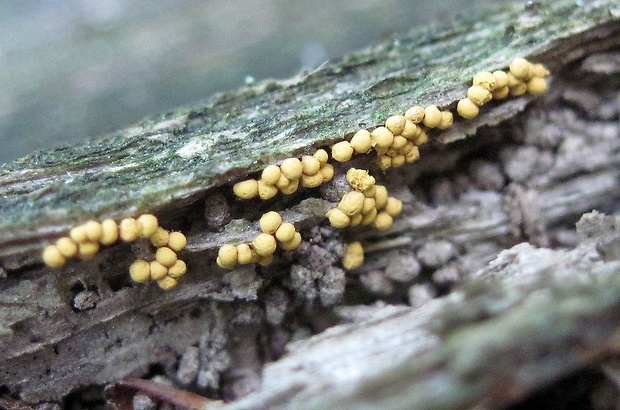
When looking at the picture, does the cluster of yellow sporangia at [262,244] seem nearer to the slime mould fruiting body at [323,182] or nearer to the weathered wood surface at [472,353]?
the slime mould fruiting body at [323,182]

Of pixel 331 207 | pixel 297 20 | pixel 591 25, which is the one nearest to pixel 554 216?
pixel 591 25

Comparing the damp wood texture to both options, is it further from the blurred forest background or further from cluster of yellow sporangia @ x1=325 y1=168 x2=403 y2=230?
the blurred forest background

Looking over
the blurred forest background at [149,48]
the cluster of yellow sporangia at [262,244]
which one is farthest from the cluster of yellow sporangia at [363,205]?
the blurred forest background at [149,48]

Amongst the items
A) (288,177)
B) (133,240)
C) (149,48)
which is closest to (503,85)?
(288,177)

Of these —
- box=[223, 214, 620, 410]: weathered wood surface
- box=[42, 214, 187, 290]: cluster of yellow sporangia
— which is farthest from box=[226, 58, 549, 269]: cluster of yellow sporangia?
box=[223, 214, 620, 410]: weathered wood surface

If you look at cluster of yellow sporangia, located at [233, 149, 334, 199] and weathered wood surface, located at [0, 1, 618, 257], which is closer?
weathered wood surface, located at [0, 1, 618, 257]

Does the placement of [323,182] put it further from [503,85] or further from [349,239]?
[503,85]
